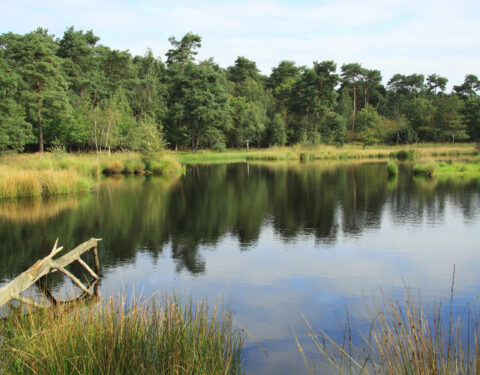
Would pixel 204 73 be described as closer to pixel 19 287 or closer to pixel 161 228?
pixel 161 228

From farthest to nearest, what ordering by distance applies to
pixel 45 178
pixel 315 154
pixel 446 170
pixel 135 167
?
pixel 315 154 < pixel 135 167 < pixel 446 170 < pixel 45 178

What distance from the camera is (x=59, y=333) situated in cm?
438

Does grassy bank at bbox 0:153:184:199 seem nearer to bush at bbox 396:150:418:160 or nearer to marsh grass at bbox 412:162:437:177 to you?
marsh grass at bbox 412:162:437:177

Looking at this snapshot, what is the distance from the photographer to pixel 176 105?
57219 millimetres

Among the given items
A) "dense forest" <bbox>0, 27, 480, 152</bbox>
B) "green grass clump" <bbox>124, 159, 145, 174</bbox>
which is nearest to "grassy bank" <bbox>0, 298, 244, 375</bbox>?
"green grass clump" <bbox>124, 159, 145, 174</bbox>

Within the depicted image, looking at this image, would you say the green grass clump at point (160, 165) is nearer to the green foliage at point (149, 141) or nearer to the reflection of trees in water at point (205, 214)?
the green foliage at point (149, 141)

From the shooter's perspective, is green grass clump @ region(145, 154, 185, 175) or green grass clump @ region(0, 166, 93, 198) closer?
green grass clump @ region(0, 166, 93, 198)

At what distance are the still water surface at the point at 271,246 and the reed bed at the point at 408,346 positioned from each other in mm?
452

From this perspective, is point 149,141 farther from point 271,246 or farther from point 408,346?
point 408,346

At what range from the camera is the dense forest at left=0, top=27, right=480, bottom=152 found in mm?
43156

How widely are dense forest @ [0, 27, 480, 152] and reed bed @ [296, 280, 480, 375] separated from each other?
38.8 m

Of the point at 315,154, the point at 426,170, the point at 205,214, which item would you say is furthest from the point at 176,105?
the point at 205,214

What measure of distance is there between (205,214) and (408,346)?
13354 millimetres

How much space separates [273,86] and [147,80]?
30.8 meters
